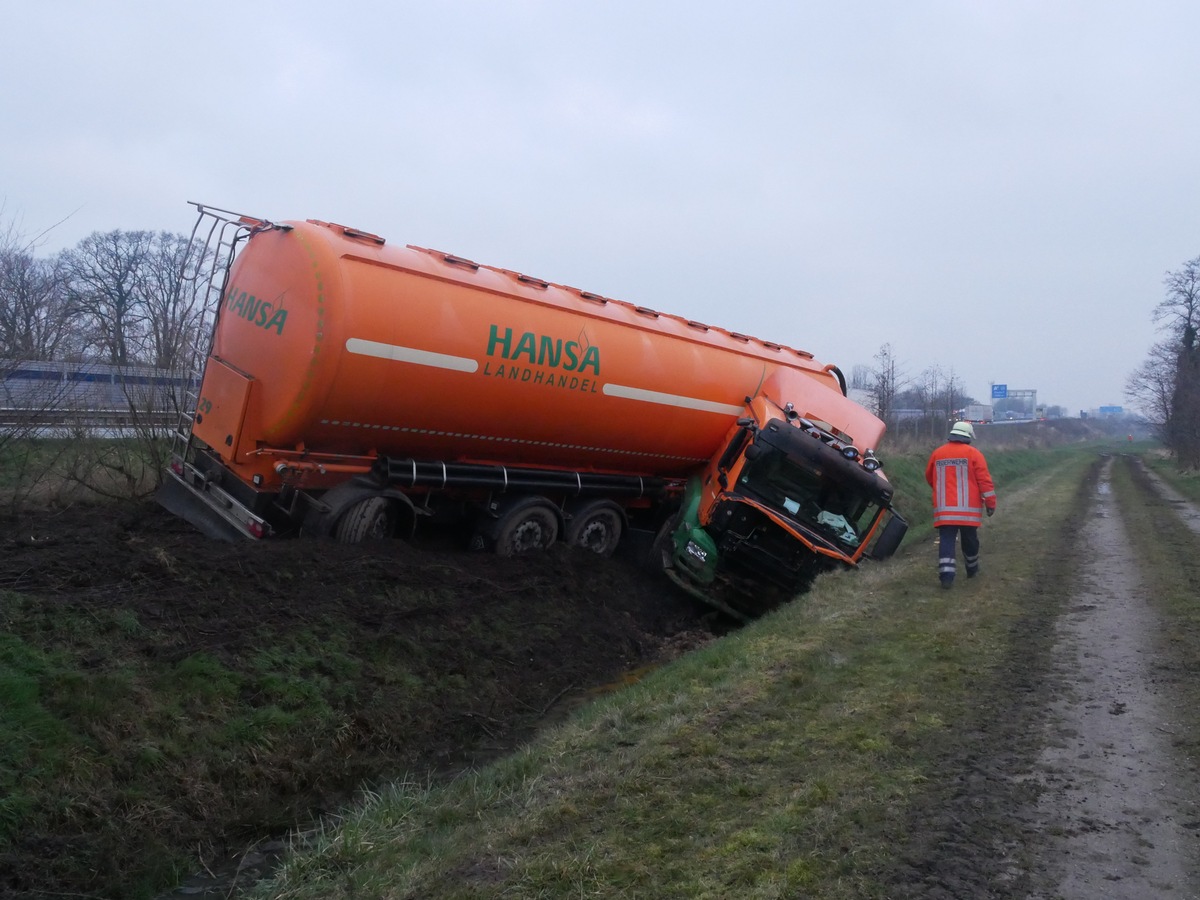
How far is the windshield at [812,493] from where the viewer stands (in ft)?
34.3

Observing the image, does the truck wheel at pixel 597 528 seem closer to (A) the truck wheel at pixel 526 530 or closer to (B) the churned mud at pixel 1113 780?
(A) the truck wheel at pixel 526 530

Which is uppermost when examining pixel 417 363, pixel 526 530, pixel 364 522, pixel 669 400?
pixel 417 363

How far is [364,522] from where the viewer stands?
327 inches

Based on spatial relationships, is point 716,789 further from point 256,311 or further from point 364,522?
point 256,311

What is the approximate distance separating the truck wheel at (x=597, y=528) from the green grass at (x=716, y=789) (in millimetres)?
3555

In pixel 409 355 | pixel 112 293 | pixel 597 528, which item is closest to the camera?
pixel 409 355

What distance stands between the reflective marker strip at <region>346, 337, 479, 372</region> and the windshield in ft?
12.3

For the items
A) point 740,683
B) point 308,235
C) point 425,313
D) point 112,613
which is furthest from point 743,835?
point 308,235

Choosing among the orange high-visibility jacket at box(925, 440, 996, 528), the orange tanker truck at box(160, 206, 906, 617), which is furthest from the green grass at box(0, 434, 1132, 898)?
the orange high-visibility jacket at box(925, 440, 996, 528)

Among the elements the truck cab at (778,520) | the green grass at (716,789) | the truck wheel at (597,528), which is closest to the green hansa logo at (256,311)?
the truck wheel at (597,528)

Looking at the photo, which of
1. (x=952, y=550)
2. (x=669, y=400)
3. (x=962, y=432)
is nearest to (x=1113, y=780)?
(x=952, y=550)

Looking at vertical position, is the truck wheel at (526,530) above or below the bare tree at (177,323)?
below

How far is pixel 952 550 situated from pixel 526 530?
444cm

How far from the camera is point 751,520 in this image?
10305 mm
